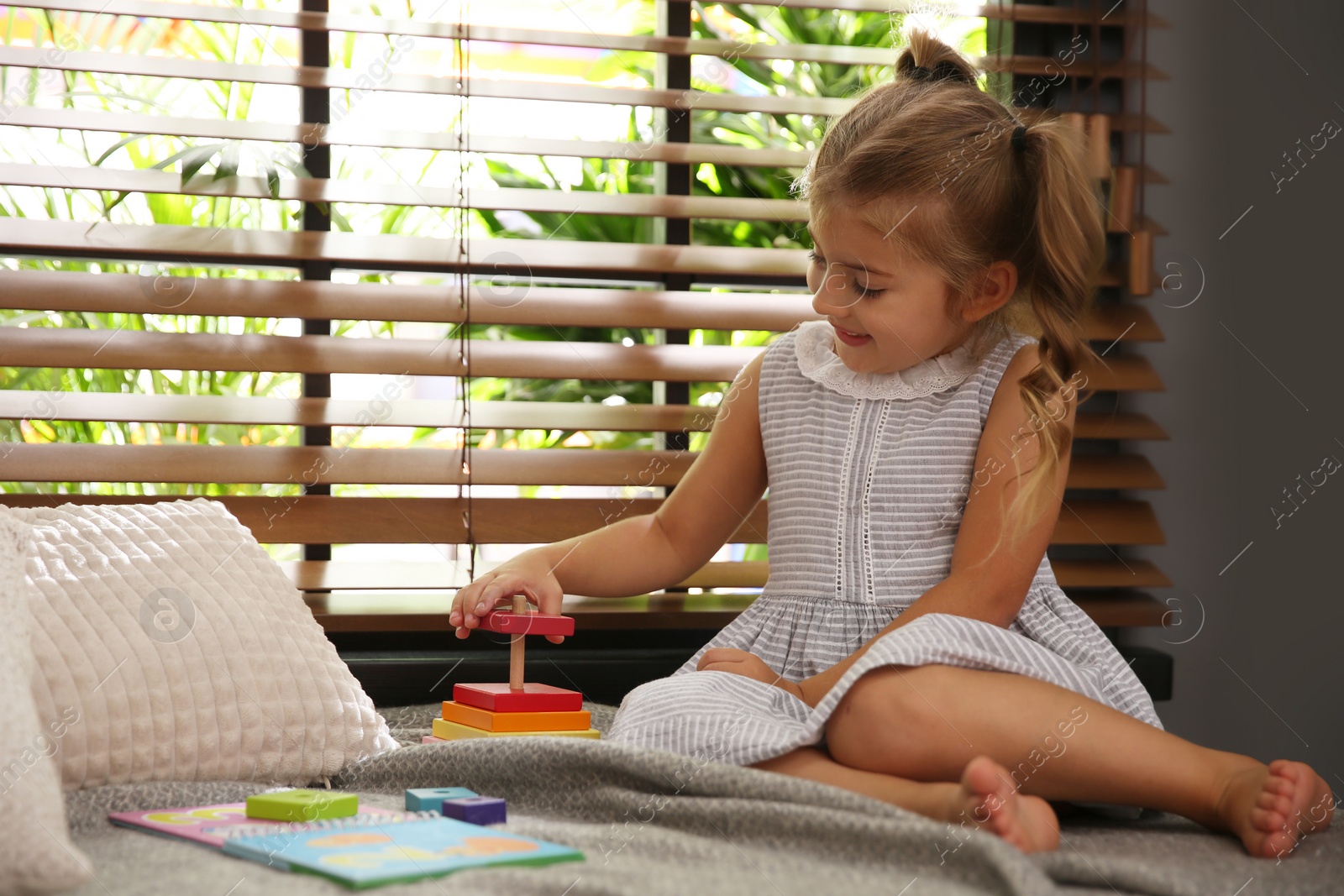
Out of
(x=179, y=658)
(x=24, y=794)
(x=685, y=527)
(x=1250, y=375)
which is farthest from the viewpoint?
(x=1250, y=375)

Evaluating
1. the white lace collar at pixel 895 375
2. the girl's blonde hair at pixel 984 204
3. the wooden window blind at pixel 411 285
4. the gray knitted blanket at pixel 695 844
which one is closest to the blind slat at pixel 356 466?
the wooden window blind at pixel 411 285

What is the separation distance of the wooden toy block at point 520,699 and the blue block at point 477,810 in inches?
8.5

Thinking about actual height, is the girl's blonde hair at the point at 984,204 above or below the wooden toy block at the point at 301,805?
above

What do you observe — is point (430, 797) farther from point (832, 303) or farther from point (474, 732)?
point (832, 303)

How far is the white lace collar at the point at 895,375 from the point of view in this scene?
123 centimetres

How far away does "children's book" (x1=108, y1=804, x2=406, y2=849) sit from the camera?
765 millimetres

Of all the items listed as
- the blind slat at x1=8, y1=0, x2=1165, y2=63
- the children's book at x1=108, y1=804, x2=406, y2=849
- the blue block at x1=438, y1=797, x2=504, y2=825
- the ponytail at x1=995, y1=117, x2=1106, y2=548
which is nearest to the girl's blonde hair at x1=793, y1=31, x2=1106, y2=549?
the ponytail at x1=995, y1=117, x2=1106, y2=548

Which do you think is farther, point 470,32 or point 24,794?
point 470,32

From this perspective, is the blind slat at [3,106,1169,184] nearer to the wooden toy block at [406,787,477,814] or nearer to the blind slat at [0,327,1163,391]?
the blind slat at [0,327,1163,391]

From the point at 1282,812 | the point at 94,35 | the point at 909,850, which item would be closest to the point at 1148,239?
the point at 1282,812

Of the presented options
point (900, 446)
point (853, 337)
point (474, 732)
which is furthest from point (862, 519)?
point (474, 732)

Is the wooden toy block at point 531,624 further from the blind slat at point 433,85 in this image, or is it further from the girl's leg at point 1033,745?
the blind slat at point 433,85

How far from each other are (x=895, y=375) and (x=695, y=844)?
64 cm

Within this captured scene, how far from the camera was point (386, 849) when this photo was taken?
714mm
